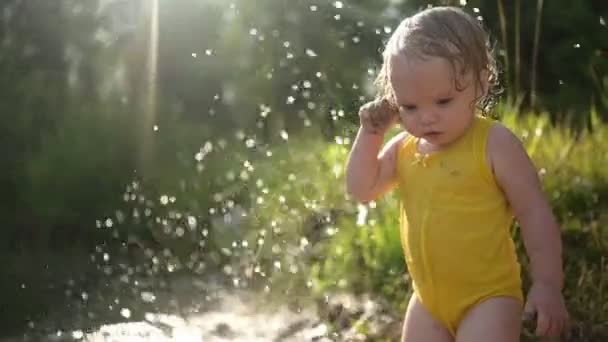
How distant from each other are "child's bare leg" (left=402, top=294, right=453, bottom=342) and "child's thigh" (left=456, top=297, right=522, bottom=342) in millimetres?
80

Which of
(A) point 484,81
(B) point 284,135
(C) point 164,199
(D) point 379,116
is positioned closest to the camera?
(A) point 484,81

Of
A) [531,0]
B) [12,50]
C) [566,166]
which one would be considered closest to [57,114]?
[12,50]

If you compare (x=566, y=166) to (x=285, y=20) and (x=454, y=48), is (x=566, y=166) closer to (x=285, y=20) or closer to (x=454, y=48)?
(x=454, y=48)

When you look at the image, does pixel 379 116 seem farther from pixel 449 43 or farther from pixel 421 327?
pixel 421 327

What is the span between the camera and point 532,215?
81.7 inches

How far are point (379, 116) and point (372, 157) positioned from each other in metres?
0.09

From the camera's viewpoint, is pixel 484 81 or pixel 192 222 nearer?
pixel 484 81

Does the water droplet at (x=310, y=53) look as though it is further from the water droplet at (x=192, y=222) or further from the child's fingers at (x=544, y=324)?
the child's fingers at (x=544, y=324)

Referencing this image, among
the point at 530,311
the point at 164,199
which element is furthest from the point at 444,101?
the point at 164,199

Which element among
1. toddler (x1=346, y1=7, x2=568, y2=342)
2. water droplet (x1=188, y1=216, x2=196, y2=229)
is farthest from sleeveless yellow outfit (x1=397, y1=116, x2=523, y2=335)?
water droplet (x1=188, y1=216, x2=196, y2=229)

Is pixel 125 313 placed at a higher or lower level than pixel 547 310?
higher

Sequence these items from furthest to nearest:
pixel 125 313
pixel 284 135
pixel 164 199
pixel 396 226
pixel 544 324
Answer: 1. pixel 284 135
2. pixel 164 199
3. pixel 125 313
4. pixel 396 226
5. pixel 544 324

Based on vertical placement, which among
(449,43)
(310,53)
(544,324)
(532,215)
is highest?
(310,53)

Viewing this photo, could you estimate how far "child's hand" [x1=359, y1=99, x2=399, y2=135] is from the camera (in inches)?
87.5
